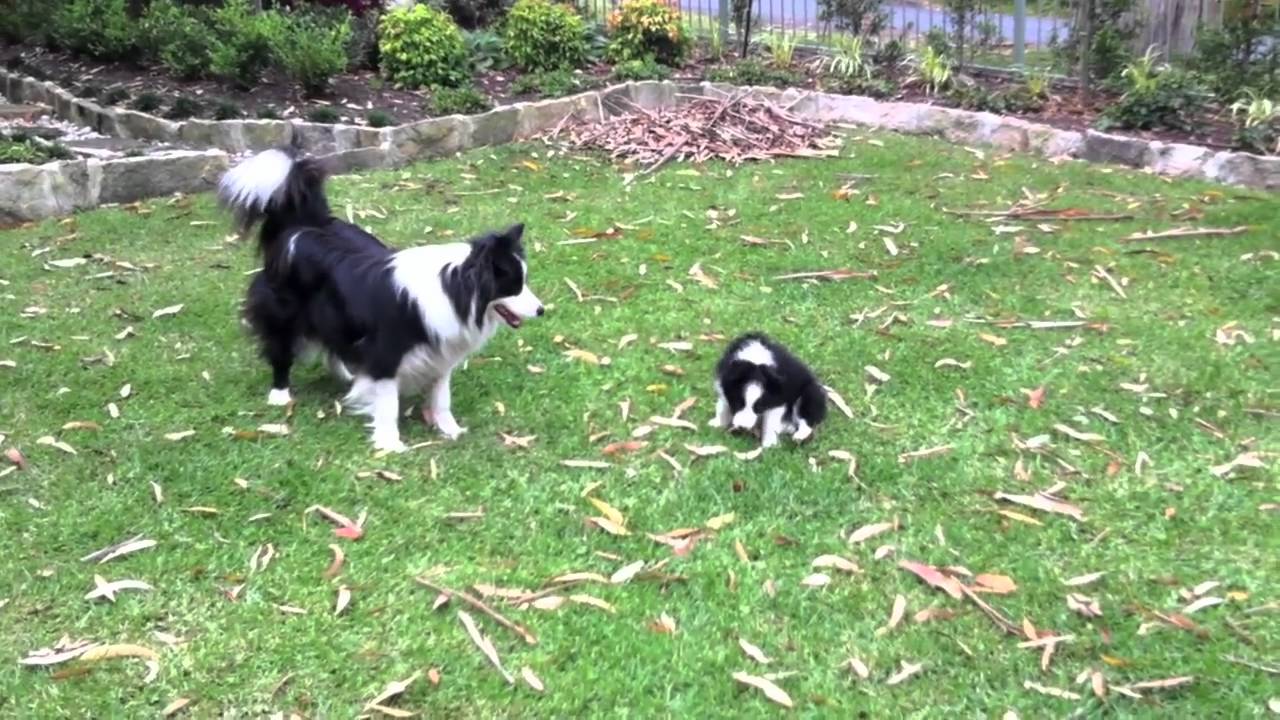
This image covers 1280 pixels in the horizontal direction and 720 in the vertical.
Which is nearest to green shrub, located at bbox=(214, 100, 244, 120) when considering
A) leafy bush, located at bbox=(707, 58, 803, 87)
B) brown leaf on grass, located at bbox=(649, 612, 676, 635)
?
leafy bush, located at bbox=(707, 58, 803, 87)

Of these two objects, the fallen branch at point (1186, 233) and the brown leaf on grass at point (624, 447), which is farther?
the fallen branch at point (1186, 233)

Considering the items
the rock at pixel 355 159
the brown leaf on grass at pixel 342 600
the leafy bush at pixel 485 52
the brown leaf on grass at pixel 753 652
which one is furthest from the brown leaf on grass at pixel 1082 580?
the leafy bush at pixel 485 52

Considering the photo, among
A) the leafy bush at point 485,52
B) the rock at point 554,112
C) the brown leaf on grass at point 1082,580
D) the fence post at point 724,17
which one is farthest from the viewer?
the fence post at point 724,17

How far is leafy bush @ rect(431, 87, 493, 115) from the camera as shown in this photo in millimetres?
9188

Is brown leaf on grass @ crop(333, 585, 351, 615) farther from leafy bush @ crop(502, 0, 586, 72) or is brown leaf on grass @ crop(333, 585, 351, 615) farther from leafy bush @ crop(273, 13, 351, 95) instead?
leafy bush @ crop(502, 0, 586, 72)

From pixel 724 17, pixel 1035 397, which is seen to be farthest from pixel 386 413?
pixel 724 17

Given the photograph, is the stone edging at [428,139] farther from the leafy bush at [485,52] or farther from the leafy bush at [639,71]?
the leafy bush at [485,52]

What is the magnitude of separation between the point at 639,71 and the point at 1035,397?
251 inches

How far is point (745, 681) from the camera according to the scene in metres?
3.12

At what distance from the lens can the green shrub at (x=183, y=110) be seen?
8898 mm

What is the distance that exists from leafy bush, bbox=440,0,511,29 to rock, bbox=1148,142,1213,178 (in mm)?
6983

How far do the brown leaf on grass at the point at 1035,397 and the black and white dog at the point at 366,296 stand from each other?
214cm

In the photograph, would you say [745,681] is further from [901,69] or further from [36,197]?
[901,69]

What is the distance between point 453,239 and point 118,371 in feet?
7.54
